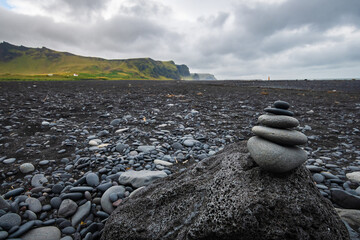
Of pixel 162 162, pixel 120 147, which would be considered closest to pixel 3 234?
pixel 162 162

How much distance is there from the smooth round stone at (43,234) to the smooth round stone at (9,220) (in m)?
0.25

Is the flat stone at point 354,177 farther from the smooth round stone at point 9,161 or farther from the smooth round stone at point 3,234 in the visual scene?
the smooth round stone at point 9,161

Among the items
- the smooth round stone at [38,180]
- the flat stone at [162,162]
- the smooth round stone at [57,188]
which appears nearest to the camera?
the smooth round stone at [57,188]

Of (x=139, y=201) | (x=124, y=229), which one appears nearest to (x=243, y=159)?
(x=139, y=201)

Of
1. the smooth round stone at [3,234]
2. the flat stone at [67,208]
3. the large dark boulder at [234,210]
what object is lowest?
the flat stone at [67,208]

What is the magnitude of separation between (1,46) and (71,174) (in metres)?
279

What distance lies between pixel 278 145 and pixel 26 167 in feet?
15.3

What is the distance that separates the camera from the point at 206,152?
16.0 ft

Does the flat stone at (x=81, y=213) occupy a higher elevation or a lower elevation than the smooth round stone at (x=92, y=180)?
lower

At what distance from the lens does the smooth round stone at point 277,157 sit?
192cm

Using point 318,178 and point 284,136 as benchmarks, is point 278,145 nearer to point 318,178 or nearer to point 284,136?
point 284,136

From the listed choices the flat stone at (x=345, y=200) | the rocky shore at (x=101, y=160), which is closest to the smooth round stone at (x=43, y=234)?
the rocky shore at (x=101, y=160)

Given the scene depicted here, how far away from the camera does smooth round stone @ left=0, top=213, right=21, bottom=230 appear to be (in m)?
2.32

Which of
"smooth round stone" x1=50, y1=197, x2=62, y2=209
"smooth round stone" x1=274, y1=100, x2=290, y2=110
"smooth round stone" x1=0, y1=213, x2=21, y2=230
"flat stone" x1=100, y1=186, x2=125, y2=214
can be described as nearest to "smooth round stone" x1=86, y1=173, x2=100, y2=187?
"flat stone" x1=100, y1=186, x2=125, y2=214
